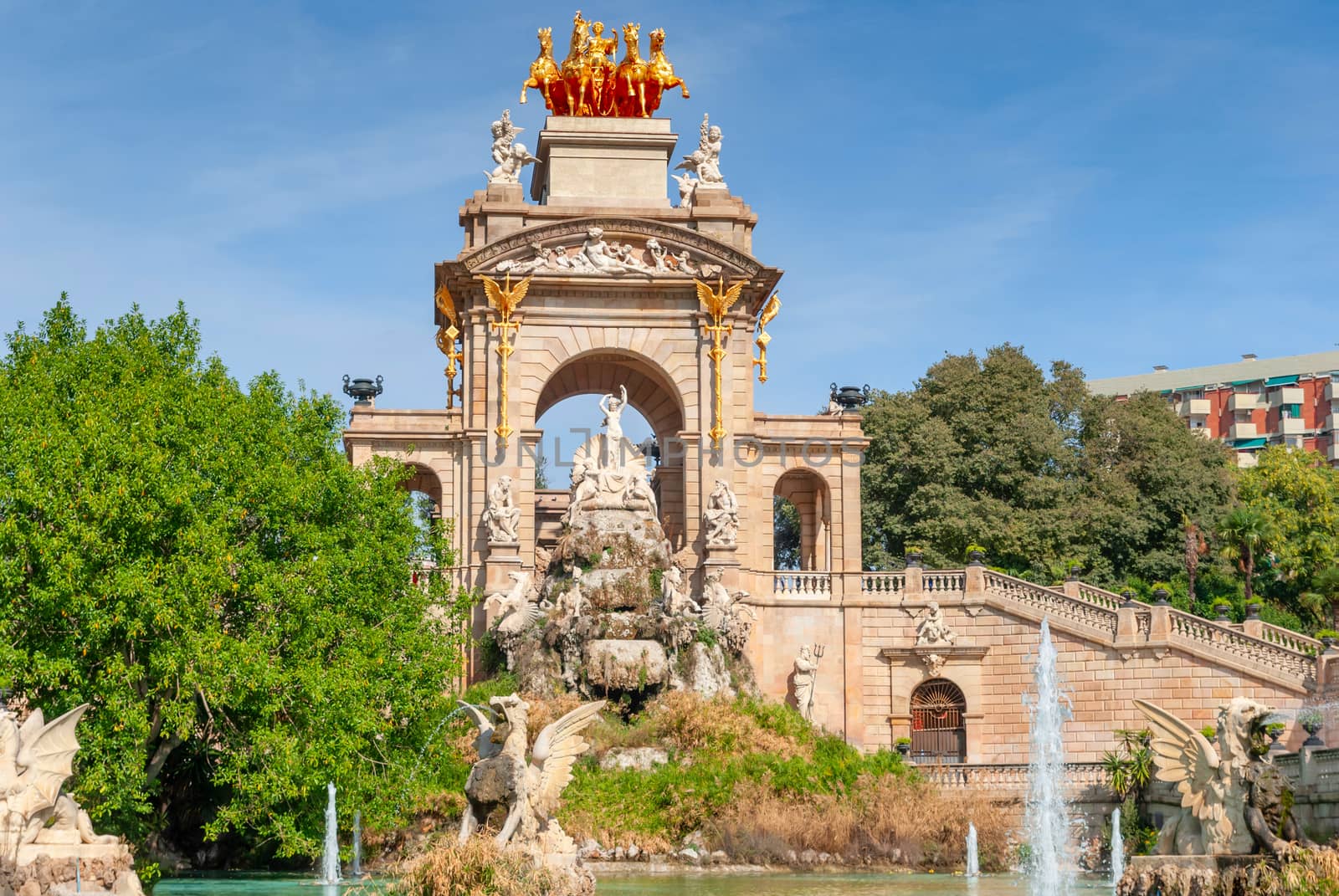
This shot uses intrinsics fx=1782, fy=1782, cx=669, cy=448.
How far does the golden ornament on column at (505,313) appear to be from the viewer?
4247 cm

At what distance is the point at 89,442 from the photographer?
85.7ft

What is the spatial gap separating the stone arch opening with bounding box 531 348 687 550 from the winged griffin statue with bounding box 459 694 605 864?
819 inches

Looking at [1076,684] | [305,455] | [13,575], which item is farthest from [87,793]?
[1076,684]

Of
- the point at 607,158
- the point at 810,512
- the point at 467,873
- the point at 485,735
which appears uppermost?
the point at 607,158

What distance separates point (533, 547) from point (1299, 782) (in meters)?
19.8

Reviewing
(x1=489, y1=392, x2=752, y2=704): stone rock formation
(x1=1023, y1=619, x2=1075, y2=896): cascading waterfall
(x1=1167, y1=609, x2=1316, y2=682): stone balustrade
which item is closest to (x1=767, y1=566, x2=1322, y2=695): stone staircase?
(x1=1167, y1=609, x2=1316, y2=682): stone balustrade

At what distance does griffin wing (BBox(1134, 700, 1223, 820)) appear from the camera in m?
19.8

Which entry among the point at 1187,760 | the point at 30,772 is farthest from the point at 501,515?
the point at 1187,760

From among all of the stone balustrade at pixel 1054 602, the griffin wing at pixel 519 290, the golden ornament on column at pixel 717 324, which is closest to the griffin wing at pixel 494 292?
the griffin wing at pixel 519 290

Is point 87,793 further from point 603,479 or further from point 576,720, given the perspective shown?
point 603,479

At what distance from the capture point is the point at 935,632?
42594mm

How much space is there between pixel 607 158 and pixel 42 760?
27.7 metres

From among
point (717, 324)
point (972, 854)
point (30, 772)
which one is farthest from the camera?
point (717, 324)

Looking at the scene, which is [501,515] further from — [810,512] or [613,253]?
[810,512]
